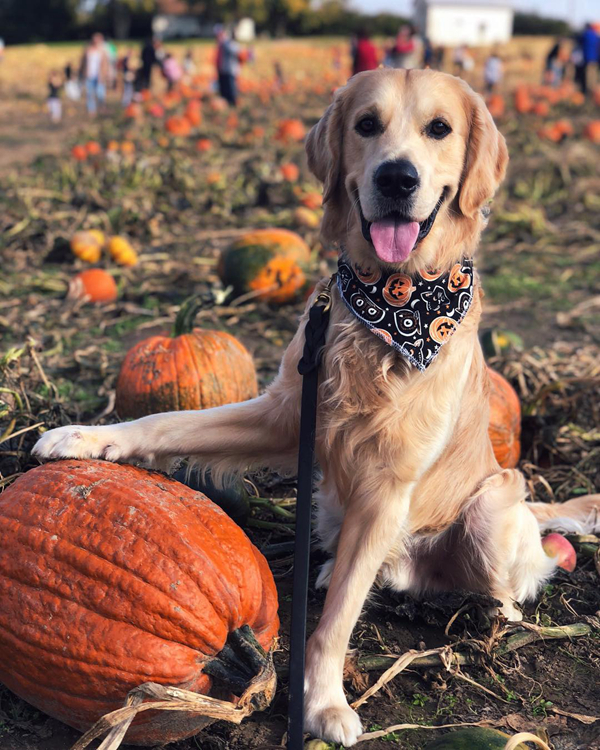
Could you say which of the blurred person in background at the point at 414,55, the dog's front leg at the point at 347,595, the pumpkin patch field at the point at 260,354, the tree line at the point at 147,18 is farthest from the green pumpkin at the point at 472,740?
the tree line at the point at 147,18

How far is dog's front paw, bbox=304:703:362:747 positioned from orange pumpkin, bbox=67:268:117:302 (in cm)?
477

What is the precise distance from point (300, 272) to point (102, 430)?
374 centimetres

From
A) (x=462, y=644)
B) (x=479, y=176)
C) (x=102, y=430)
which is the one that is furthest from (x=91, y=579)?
(x=479, y=176)

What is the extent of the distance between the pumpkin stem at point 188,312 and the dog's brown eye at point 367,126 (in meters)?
1.54

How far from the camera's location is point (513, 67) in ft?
129

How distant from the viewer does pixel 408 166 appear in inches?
106

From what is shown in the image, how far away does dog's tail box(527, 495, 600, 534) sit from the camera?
11.9 ft

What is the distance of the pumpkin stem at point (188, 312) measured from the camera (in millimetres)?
4254

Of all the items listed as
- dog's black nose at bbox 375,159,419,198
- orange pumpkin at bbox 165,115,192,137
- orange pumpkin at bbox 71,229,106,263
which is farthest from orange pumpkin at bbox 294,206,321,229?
orange pumpkin at bbox 165,115,192,137

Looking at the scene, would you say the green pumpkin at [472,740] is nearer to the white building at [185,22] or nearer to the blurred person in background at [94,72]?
the blurred person in background at [94,72]

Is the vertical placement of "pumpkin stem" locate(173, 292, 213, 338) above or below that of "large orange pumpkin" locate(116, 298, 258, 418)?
above

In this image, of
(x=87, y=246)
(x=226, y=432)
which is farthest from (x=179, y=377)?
(x=87, y=246)

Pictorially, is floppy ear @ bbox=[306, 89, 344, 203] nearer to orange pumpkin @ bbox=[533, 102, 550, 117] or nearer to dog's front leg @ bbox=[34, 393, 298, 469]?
dog's front leg @ bbox=[34, 393, 298, 469]

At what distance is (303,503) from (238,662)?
55cm
